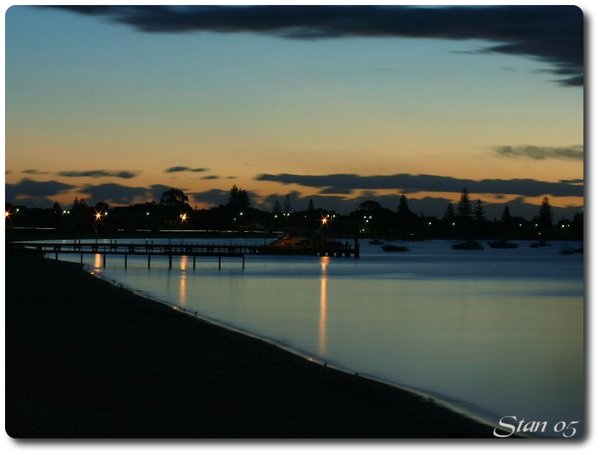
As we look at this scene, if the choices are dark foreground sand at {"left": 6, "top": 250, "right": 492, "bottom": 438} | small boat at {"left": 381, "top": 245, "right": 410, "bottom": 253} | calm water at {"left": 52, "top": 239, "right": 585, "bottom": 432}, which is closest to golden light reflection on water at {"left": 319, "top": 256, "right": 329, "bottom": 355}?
calm water at {"left": 52, "top": 239, "right": 585, "bottom": 432}

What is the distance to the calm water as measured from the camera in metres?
21.7

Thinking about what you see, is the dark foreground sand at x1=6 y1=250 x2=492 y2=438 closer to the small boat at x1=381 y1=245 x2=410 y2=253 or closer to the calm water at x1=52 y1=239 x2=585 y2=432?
the calm water at x1=52 y1=239 x2=585 y2=432

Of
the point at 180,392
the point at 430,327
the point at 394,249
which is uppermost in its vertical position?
the point at 180,392

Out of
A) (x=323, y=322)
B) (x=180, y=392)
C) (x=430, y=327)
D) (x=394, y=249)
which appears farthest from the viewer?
(x=394, y=249)

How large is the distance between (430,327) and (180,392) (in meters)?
22.6

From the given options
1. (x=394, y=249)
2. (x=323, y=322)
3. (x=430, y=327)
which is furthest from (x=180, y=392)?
(x=394, y=249)

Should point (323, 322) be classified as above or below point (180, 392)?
below

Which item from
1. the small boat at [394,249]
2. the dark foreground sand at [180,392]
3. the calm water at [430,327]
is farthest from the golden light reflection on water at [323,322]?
the small boat at [394,249]

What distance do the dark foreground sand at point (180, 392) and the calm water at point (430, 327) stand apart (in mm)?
2854

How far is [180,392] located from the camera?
14.8 meters

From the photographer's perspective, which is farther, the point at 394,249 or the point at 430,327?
the point at 394,249

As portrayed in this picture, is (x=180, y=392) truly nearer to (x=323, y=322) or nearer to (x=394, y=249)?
(x=323, y=322)

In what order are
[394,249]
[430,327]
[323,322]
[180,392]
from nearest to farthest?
[180,392], [430,327], [323,322], [394,249]

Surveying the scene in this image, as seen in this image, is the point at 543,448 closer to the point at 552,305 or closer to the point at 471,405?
the point at 471,405
